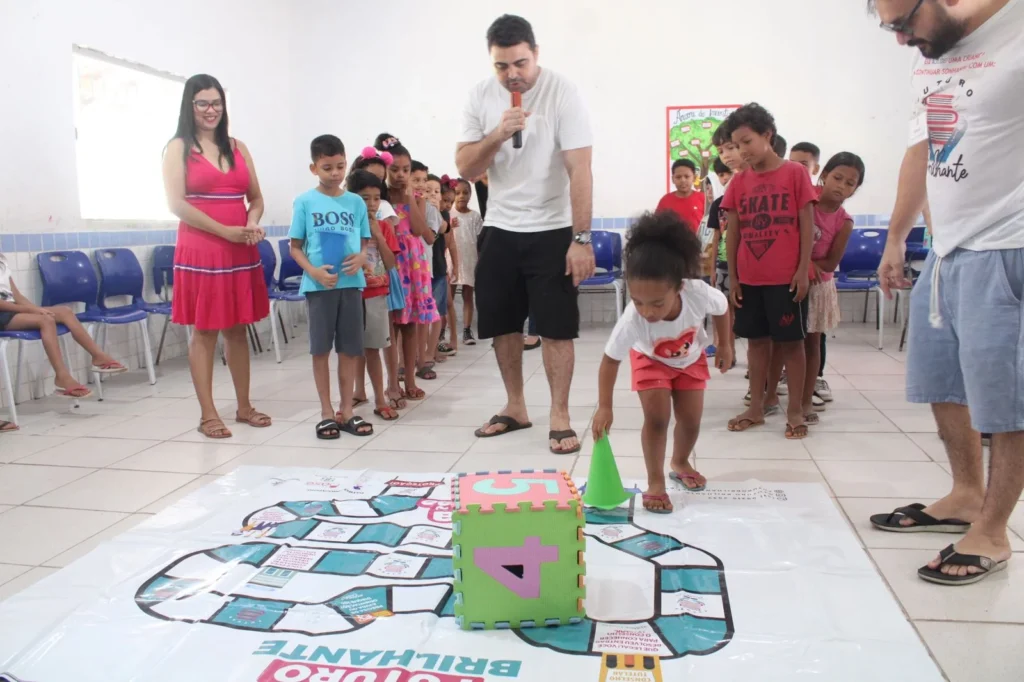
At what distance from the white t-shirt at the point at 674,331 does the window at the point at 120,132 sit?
A: 3471 mm

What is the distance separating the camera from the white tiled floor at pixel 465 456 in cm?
183

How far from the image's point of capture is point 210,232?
3.32 metres

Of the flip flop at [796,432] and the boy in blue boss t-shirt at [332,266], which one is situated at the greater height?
the boy in blue boss t-shirt at [332,266]

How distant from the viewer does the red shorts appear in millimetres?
2357

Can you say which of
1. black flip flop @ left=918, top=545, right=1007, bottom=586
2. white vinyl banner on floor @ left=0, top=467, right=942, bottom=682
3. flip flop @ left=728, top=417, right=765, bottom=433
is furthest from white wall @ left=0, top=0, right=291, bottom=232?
black flip flop @ left=918, top=545, right=1007, bottom=586

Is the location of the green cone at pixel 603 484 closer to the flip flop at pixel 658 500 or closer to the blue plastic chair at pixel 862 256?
the flip flop at pixel 658 500

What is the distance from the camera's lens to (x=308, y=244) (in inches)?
132

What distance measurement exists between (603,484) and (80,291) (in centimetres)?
358

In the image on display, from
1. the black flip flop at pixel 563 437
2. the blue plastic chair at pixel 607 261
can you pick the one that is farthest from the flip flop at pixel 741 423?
the blue plastic chair at pixel 607 261

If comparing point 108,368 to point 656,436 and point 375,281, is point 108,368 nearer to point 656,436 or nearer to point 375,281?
point 375,281

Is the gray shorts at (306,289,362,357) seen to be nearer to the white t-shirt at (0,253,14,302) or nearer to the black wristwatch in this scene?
the black wristwatch

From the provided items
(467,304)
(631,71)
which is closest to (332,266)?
(467,304)

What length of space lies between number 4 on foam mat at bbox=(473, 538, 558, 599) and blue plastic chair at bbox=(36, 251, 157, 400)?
3466 millimetres

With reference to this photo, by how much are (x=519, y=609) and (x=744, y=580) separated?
0.58m
